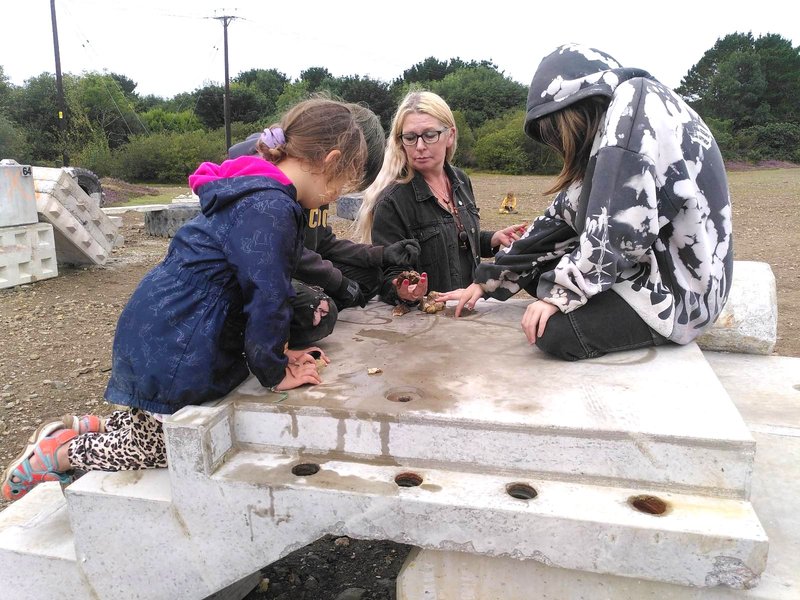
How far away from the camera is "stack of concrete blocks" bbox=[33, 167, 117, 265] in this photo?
711 centimetres

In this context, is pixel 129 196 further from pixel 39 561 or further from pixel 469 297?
pixel 39 561

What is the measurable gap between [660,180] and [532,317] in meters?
0.58

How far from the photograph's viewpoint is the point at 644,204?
2.02 metres

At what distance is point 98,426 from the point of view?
92.1 inches

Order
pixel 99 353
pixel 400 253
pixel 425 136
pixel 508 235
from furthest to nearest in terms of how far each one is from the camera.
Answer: pixel 99 353, pixel 508 235, pixel 425 136, pixel 400 253

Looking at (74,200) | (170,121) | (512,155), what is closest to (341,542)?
(74,200)

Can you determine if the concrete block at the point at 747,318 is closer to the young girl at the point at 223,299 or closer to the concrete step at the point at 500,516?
the concrete step at the point at 500,516

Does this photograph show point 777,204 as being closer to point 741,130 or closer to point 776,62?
point 741,130

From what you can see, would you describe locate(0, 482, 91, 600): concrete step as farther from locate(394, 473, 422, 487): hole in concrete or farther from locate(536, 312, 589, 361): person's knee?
locate(536, 312, 589, 361): person's knee

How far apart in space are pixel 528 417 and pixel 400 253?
1.40 m

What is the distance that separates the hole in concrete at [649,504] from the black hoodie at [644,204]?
0.70 m

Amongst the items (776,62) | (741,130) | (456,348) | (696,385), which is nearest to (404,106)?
(456,348)

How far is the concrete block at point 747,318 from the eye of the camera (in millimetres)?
2811

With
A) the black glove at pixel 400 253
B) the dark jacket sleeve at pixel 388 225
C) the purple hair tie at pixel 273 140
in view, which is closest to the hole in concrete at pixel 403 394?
the purple hair tie at pixel 273 140
